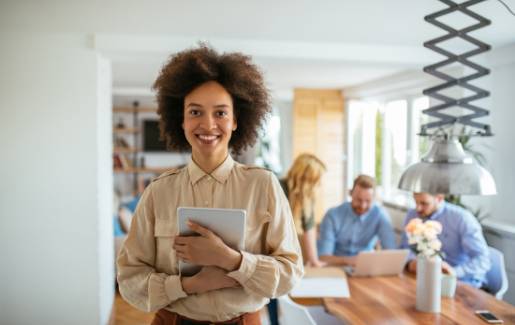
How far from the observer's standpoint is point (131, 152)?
287 inches

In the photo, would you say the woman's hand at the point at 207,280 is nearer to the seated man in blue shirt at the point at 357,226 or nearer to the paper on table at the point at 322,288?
the paper on table at the point at 322,288

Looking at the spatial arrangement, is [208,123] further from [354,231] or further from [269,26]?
[354,231]

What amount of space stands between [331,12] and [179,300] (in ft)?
6.61

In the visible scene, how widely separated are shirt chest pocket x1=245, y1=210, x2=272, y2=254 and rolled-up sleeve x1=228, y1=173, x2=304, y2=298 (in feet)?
0.06

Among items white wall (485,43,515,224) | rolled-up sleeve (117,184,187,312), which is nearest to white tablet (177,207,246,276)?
rolled-up sleeve (117,184,187,312)

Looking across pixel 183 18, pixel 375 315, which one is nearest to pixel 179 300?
pixel 375 315

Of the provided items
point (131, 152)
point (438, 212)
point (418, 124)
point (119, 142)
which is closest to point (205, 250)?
point (438, 212)

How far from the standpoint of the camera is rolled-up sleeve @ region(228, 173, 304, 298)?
3.32 ft

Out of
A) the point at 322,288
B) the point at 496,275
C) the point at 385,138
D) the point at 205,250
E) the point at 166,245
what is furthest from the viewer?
the point at 385,138

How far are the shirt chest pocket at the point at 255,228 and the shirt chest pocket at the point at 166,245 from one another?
208 millimetres

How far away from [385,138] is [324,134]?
3.43 feet

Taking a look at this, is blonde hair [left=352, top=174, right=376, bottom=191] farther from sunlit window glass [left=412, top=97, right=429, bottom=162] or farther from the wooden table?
sunlit window glass [left=412, top=97, right=429, bottom=162]

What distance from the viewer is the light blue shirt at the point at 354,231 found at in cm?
292

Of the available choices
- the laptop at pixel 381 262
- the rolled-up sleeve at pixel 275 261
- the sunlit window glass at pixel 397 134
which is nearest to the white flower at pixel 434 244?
the laptop at pixel 381 262
